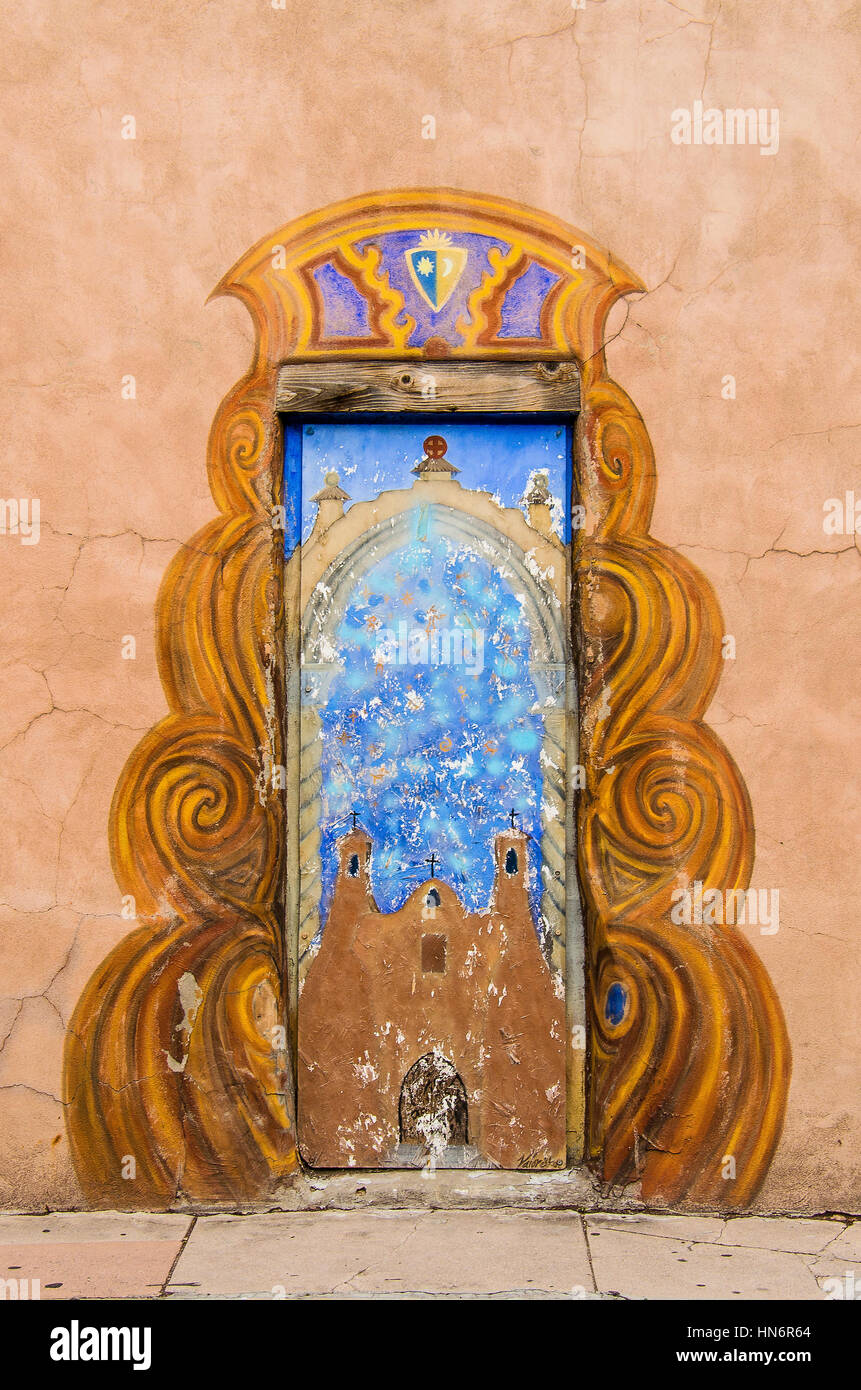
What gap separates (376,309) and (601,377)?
2.37 ft

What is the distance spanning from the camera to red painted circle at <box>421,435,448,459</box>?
3.64m

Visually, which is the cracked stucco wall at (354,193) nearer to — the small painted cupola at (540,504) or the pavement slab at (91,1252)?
the small painted cupola at (540,504)

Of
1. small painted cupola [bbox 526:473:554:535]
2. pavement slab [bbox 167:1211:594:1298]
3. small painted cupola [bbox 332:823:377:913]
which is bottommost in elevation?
pavement slab [bbox 167:1211:594:1298]

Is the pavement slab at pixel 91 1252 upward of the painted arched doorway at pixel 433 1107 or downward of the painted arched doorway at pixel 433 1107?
downward

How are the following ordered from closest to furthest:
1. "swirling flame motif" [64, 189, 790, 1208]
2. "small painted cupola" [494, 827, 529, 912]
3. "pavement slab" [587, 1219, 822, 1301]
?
"pavement slab" [587, 1219, 822, 1301]
"swirling flame motif" [64, 189, 790, 1208]
"small painted cupola" [494, 827, 529, 912]

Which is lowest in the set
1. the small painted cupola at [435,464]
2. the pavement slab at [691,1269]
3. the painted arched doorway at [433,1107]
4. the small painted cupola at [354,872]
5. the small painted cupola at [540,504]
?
the pavement slab at [691,1269]

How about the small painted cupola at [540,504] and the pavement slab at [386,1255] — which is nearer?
the pavement slab at [386,1255]

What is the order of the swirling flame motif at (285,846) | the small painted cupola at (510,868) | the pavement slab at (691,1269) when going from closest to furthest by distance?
the pavement slab at (691,1269), the swirling flame motif at (285,846), the small painted cupola at (510,868)

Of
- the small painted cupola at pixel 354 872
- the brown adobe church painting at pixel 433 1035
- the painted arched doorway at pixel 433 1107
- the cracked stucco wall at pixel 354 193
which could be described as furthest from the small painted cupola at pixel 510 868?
the cracked stucco wall at pixel 354 193

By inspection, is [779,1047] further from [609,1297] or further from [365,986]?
[365,986]

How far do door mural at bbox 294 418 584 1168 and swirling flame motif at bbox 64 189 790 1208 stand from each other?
0.11m

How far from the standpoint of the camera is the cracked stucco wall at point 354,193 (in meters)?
3.54

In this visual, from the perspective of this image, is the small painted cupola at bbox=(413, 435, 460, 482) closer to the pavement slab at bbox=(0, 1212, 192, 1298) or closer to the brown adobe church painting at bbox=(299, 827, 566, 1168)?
the brown adobe church painting at bbox=(299, 827, 566, 1168)

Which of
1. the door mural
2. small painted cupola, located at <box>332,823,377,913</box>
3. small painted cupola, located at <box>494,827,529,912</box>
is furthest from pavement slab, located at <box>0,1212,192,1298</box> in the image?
small painted cupola, located at <box>494,827,529,912</box>
